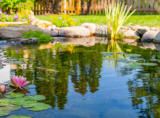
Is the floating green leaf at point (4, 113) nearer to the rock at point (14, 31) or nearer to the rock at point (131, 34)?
the rock at point (14, 31)

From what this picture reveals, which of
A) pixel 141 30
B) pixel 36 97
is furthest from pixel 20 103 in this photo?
pixel 141 30

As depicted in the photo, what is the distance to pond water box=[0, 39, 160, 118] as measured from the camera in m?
2.89

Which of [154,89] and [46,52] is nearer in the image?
[154,89]

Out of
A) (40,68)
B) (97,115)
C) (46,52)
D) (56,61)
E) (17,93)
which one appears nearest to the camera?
(97,115)

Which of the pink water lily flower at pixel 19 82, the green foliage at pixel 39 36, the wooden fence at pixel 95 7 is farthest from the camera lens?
the wooden fence at pixel 95 7

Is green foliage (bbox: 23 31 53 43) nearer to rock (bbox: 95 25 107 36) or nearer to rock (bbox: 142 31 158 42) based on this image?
rock (bbox: 95 25 107 36)

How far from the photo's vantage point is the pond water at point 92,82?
9.49 feet

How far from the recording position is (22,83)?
352cm

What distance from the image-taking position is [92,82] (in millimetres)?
3939

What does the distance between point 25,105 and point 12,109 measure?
0.15 metres

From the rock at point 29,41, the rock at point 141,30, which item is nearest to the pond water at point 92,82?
the rock at point 29,41

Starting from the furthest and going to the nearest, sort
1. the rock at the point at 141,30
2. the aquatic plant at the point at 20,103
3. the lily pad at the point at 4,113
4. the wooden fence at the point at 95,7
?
1. the wooden fence at the point at 95,7
2. the rock at the point at 141,30
3. the aquatic plant at the point at 20,103
4. the lily pad at the point at 4,113

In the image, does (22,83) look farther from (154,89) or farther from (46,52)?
(46,52)

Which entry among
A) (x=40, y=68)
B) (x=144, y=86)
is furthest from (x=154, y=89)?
(x=40, y=68)
